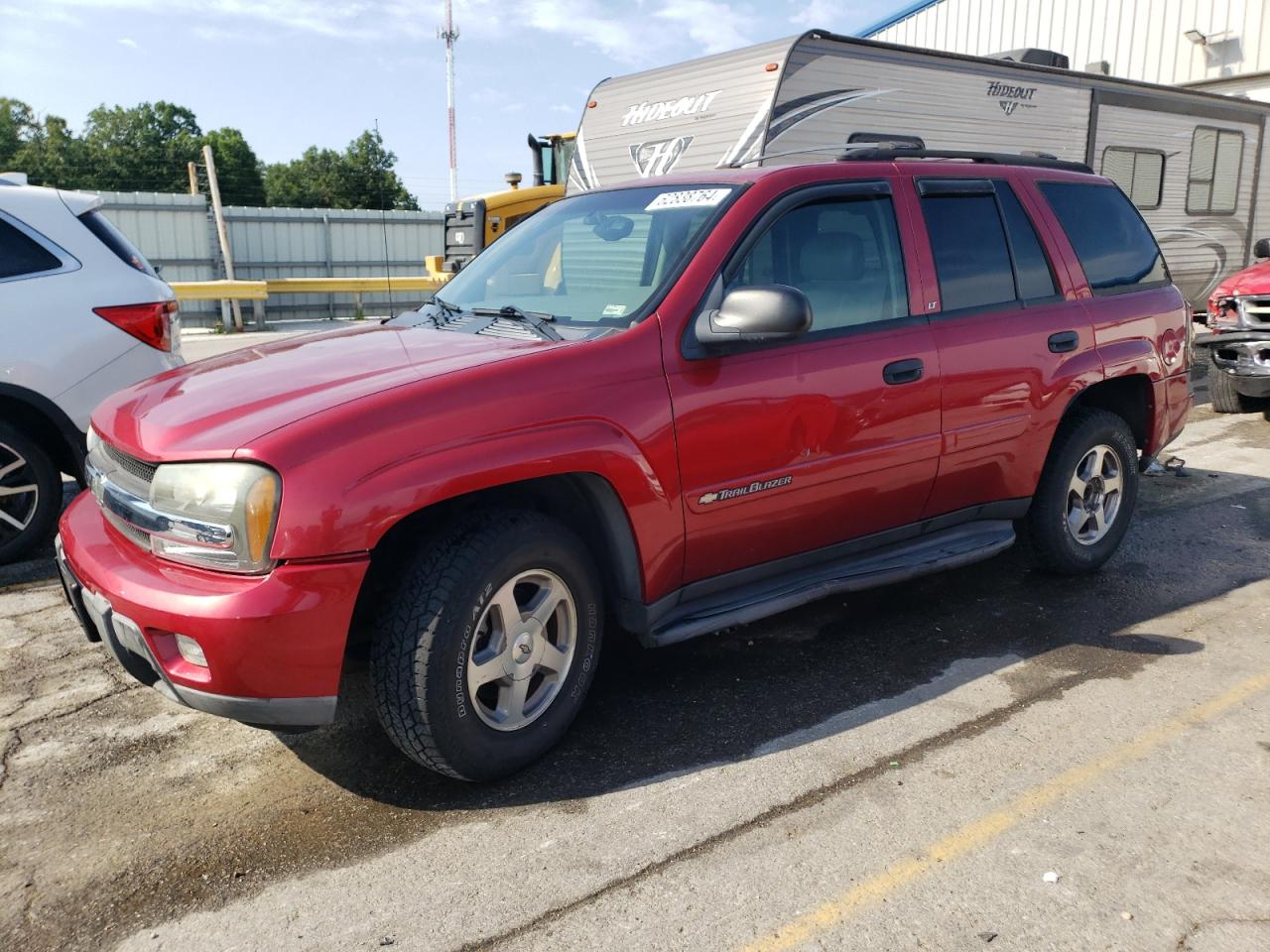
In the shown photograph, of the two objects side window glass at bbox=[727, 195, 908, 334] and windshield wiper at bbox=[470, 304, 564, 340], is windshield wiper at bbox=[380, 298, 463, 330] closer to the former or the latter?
windshield wiper at bbox=[470, 304, 564, 340]

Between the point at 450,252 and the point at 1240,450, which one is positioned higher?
the point at 450,252

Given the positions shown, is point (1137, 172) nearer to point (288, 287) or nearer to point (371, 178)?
point (288, 287)

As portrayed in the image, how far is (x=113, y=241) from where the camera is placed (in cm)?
555

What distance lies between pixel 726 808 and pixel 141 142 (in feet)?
272

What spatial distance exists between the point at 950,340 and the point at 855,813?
195 cm

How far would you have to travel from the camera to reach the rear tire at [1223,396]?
915 cm

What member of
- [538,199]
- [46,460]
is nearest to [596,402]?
[46,460]

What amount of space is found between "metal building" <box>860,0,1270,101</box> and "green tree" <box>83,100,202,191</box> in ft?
130

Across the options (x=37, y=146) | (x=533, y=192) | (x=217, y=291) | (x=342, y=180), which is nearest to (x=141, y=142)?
(x=37, y=146)

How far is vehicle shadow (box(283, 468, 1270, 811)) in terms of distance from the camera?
322 cm

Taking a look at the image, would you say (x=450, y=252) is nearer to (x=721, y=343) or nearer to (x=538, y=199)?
(x=538, y=199)

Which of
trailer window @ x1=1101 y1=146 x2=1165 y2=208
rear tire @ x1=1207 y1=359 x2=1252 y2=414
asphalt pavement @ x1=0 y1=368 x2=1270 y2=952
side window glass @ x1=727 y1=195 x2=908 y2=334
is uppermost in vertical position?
trailer window @ x1=1101 y1=146 x2=1165 y2=208

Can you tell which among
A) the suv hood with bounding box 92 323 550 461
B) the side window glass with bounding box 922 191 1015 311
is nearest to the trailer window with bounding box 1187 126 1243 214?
the side window glass with bounding box 922 191 1015 311

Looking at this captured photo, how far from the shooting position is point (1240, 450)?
783 centimetres
